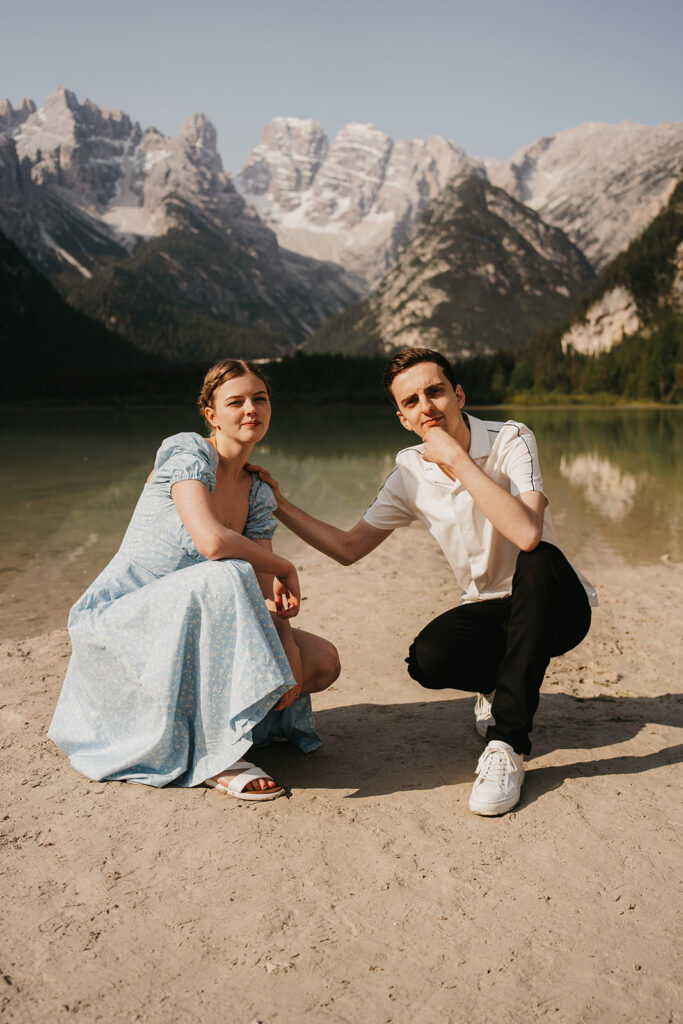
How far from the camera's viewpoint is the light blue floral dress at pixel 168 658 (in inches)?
158

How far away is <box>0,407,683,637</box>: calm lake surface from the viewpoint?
10.9 meters

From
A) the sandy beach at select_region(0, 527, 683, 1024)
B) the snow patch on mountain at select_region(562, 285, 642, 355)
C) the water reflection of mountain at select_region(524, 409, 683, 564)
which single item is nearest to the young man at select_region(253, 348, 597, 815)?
the sandy beach at select_region(0, 527, 683, 1024)

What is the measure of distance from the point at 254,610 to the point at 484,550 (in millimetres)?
1484

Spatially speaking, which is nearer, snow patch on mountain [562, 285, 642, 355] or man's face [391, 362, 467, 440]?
man's face [391, 362, 467, 440]

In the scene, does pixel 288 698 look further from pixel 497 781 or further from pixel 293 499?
pixel 293 499

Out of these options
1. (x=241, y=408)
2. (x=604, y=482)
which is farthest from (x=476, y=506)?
(x=604, y=482)

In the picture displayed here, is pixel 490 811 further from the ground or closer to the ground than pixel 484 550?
closer to the ground

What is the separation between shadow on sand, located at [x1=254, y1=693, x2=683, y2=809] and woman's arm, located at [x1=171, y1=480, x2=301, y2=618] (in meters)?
1.26

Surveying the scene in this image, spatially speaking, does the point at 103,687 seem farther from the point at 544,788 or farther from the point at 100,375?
the point at 100,375

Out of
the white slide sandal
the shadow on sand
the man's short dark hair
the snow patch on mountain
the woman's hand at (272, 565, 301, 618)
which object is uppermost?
the man's short dark hair

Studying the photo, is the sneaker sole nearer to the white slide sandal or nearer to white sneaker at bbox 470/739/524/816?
white sneaker at bbox 470/739/524/816

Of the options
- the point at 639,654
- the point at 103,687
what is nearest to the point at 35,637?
the point at 103,687

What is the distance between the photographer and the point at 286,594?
15.0 ft

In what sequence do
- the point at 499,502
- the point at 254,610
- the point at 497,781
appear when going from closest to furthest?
the point at 254,610, the point at 497,781, the point at 499,502
